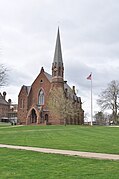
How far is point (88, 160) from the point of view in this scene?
36.4ft

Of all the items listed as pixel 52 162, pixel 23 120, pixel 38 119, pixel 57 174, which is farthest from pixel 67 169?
pixel 23 120

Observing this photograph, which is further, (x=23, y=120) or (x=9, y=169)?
(x=23, y=120)

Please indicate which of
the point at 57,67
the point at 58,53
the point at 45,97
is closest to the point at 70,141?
the point at 57,67

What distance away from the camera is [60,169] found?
29.8ft

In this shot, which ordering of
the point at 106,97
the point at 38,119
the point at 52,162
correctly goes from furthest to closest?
the point at 38,119 → the point at 106,97 → the point at 52,162

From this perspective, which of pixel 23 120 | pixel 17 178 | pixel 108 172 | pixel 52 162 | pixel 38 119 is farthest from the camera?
A: pixel 23 120

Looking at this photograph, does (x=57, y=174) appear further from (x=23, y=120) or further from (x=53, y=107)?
(x=23, y=120)

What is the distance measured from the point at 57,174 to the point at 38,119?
239ft

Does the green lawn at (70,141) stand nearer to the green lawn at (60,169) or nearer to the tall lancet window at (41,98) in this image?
the green lawn at (60,169)

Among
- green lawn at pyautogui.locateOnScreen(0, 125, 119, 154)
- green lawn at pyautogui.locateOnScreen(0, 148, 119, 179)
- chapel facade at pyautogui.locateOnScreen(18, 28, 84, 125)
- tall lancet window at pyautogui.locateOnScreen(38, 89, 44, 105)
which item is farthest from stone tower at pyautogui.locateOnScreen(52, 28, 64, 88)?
green lawn at pyautogui.locateOnScreen(0, 148, 119, 179)

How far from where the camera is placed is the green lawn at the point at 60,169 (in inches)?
317

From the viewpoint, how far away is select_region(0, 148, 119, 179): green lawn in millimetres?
8055

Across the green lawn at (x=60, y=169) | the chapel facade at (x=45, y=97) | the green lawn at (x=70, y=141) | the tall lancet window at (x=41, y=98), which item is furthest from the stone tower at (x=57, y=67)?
the green lawn at (x=60, y=169)

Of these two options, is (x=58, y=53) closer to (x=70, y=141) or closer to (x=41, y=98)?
(x=41, y=98)
